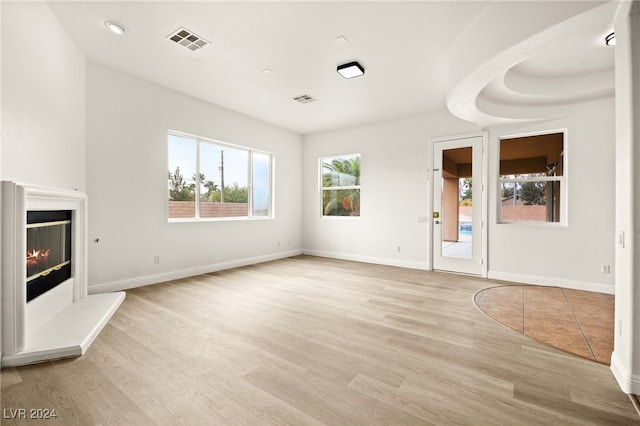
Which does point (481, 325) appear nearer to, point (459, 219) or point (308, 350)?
point (308, 350)

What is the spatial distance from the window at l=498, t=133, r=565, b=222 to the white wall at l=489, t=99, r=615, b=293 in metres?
0.18

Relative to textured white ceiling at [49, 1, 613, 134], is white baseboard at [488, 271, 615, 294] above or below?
below

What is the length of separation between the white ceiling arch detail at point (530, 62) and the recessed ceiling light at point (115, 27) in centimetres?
356

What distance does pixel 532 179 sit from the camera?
462 centimetres

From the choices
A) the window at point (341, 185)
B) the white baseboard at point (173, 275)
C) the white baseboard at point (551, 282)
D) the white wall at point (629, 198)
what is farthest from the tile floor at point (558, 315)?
the white baseboard at point (173, 275)

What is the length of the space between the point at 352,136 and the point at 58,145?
16.6 ft

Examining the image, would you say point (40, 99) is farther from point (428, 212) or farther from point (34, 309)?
point (428, 212)

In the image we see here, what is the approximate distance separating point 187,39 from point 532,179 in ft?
17.3

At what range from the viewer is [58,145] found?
2959mm

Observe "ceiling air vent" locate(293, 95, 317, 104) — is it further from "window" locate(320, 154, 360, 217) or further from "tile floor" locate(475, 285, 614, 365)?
"tile floor" locate(475, 285, 614, 365)

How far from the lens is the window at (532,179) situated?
14.8 feet

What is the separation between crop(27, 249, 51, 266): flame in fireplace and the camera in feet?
8.18

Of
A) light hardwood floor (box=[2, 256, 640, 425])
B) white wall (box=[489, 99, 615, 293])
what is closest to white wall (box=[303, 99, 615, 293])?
white wall (box=[489, 99, 615, 293])

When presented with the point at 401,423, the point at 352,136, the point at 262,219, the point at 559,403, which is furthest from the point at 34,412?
the point at 352,136
